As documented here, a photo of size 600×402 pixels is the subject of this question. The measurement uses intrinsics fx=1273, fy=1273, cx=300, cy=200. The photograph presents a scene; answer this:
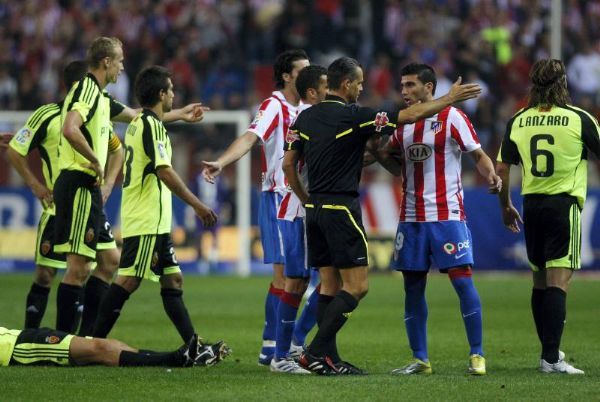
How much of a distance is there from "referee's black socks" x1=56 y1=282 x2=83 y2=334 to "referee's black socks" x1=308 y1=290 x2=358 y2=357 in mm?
2438

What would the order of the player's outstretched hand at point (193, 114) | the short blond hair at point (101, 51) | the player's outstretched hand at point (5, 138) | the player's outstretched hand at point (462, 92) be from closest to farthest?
the player's outstretched hand at point (462, 92) → the short blond hair at point (101, 51) → the player's outstretched hand at point (193, 114) → the player's outstretched hand at point (5, 138)

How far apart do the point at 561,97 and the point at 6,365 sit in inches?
179

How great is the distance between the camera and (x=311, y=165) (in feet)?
29.6

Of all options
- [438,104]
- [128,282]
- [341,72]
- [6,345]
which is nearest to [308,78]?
[341,72]

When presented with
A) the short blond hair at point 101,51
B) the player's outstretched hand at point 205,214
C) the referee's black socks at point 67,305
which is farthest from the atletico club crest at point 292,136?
the referee's black socks at point 67,305

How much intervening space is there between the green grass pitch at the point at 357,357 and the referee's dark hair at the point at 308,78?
212 centimetres

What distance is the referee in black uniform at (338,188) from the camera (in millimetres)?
8820

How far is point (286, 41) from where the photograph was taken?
A: 85.6 feet

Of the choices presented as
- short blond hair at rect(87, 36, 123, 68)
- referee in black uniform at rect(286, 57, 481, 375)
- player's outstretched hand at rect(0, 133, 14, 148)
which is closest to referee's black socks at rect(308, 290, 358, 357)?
referee in black uniform at rect(286, 57, 481, 375)

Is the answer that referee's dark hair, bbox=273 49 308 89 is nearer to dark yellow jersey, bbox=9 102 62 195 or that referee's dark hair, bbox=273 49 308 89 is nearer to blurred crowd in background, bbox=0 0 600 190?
dark yellow jersey, bbox=9 102 62 195

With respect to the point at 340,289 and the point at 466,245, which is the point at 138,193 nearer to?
the point at 340,289

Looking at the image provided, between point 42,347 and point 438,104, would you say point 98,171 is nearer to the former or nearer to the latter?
point 42,347

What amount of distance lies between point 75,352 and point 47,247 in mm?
1873

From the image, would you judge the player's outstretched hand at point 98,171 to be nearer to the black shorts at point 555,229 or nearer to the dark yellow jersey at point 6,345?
the dark yellow jersey at point 6,345
